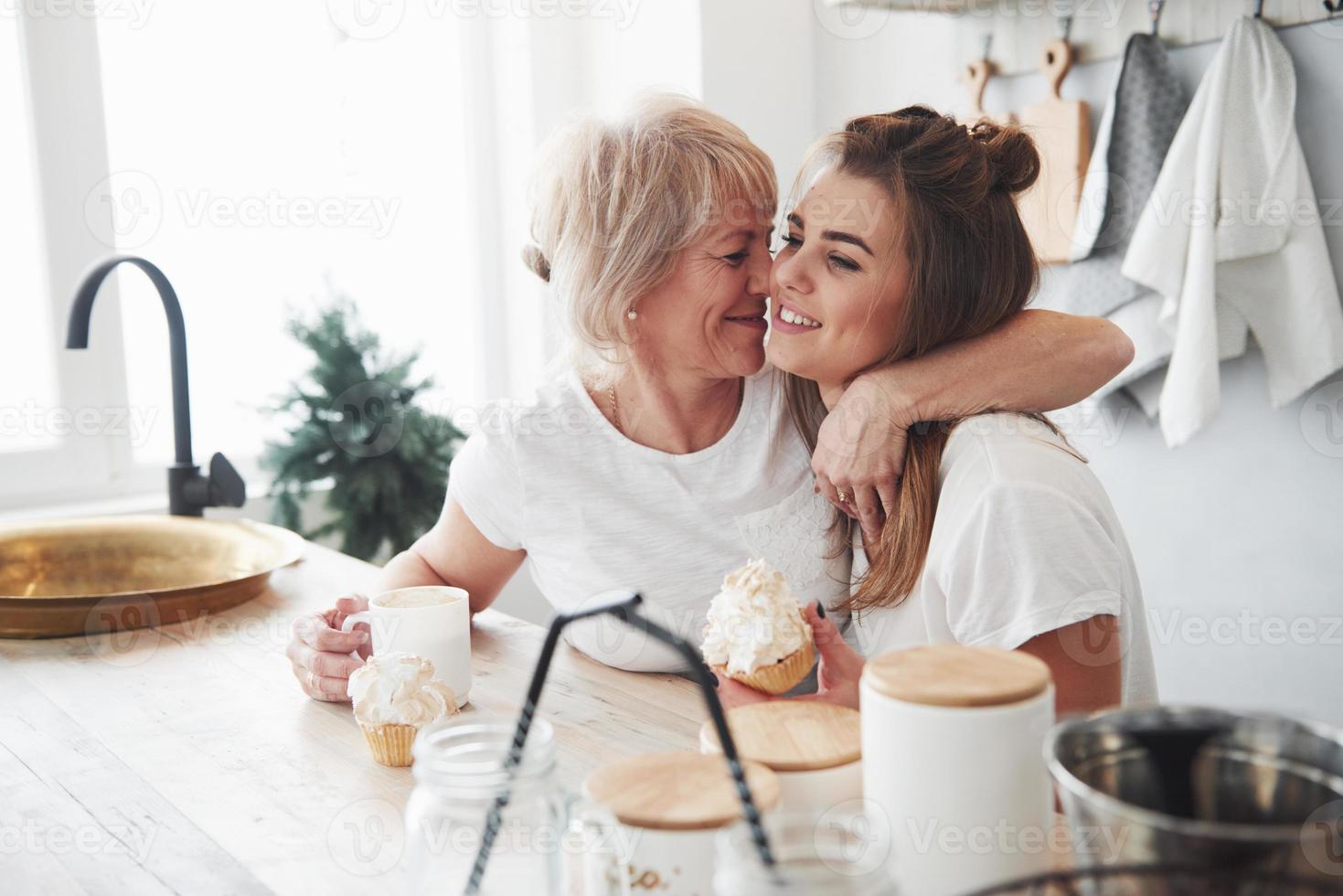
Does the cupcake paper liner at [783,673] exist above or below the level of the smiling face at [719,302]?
below

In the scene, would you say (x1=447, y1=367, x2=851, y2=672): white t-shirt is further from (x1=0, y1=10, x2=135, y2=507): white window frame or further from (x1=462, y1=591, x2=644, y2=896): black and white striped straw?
(x1=0, y1=10, x2=135, y2=507): white window frame

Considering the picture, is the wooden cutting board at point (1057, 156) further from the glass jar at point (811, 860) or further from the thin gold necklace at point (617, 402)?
the glass jar at point (811, 860)

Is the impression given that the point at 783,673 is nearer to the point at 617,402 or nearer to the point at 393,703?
the point at 393,703

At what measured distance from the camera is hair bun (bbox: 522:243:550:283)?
1684 millimetres

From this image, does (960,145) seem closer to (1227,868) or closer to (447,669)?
(447,669)

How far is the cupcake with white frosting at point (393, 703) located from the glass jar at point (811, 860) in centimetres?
52

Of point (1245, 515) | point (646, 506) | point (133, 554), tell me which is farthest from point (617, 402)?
point (1245, 515)

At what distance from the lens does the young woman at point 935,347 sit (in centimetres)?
114

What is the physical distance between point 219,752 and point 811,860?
0.77m

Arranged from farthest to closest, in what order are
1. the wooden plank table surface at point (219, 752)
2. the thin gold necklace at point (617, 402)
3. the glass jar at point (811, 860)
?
the thin gold necklace at point (617, 402), the wooden plank table surface at point (219, 752), the glass jar at point (811, 860)

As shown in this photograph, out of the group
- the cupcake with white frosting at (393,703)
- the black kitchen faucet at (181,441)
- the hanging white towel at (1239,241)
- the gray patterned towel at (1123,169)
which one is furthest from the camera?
the gray patterned towel at (1123,169)

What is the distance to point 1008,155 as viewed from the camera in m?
1.36

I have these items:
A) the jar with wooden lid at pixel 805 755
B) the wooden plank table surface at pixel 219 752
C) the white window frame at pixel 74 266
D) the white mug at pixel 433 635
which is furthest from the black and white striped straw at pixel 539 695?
the white window frame at pixel 74 266

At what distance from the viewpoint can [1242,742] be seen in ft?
1.84
